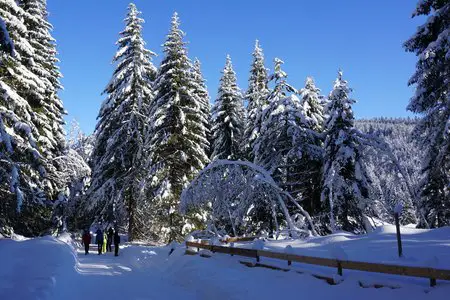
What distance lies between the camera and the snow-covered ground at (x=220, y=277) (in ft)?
23.7

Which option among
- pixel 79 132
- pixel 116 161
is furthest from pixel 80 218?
pixel 79 132

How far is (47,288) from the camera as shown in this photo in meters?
7.70

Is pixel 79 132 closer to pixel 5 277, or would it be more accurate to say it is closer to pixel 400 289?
pixel 5 277

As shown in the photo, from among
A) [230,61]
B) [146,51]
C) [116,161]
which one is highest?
[230,61]

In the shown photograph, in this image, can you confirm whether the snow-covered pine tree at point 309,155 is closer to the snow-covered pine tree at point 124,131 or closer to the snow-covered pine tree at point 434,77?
the snow-covered pine tree at point 434,77

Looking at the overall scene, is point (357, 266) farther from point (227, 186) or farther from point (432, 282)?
point (227, 186)

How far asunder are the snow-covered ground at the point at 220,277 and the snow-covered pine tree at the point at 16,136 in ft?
11.5

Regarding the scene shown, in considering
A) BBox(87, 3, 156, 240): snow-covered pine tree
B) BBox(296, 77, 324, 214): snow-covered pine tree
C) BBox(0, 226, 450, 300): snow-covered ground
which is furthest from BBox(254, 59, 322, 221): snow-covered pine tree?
BBox(87, 3, 156, 240): snow-covered pine tree

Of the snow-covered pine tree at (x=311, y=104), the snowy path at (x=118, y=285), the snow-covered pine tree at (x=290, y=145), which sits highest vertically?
the snow-covered pine tree at (x=311, y=104)

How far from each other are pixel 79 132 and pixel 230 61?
4536 cm

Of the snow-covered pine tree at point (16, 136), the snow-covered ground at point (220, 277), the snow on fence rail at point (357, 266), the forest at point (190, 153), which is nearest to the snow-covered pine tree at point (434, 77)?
the forest at point (190, 153)

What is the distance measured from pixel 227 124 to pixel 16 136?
61.5 feet

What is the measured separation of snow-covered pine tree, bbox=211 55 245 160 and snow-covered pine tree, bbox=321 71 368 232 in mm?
12804

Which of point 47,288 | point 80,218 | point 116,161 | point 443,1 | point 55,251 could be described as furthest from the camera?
point 80,218
